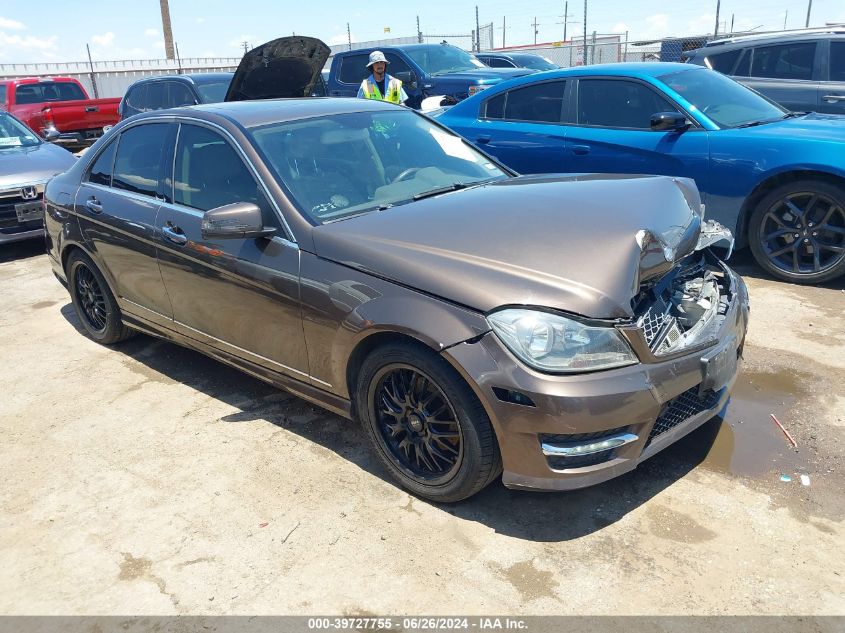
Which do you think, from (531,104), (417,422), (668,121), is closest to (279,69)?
(531,104)

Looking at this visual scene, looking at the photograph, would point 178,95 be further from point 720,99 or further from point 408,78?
point 720,99

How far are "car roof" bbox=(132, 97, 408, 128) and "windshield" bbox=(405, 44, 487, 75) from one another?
799 centimetres

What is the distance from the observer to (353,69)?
1251cm

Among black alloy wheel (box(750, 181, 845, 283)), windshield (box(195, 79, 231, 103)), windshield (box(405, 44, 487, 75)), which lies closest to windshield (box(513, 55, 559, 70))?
windshield (box(405, 44, 487, 75))

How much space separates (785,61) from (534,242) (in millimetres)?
7311

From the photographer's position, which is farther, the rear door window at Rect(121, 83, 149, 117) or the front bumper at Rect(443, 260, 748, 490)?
the rear door window at Rect(121, 83, 149, 117)

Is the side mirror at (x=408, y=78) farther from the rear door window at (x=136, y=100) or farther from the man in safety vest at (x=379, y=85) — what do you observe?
the rear door window at (x=136, y=100)

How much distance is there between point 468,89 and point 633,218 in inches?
336

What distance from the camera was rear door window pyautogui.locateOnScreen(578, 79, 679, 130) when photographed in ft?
19.5

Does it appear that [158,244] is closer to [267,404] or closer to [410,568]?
[267,404]

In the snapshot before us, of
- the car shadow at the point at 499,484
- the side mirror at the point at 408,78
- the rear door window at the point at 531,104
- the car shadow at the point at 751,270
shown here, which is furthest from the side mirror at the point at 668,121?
the side mirror at the point at 408,78

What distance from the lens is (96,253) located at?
471 cm

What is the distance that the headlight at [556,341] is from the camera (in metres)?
2.59

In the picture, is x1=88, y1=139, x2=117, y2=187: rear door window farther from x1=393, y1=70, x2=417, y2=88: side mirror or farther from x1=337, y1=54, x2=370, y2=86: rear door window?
x1=337, y1=54, x2=370, y2=86: rear door window
